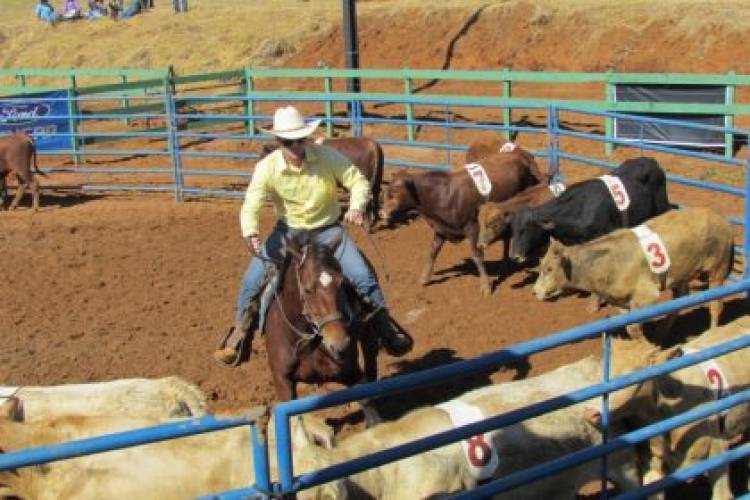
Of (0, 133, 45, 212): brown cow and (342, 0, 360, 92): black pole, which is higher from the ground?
(342, 0, 360, 92): black pole

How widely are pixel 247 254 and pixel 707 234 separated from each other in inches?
213

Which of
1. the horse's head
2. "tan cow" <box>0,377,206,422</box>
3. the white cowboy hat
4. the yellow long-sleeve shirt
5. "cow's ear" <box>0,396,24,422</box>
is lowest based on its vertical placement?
"tan cow" <box>0,377,206,422</box>

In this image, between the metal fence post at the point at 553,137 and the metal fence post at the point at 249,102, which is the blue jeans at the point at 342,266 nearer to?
the metal fence post at the point at 553,137

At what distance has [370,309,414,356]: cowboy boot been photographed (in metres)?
6.79

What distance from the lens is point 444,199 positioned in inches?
433

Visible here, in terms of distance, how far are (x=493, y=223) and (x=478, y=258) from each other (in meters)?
0.45

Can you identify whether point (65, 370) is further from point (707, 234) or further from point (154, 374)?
point (707, 234)

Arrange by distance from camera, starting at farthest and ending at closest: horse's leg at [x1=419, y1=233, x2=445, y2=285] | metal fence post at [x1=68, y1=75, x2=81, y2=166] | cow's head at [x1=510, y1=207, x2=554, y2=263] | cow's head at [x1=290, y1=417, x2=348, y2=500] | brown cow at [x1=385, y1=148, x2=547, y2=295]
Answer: metal fence post at [x1=68, y1=75, x2=81, y2=166] → brown cow at [x1=385, y1=148, x2=547, y2=295] → horse's leg at [x1=419, y1=233, x2=445, y2=285] → cow's head at [x1=510, y1=207, x2=554, y2=263] → cow's head at [x1=290, y1=417, x2=348, y2=500]

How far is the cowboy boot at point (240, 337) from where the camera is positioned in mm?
6926

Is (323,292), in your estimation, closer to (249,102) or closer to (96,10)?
(249,102)

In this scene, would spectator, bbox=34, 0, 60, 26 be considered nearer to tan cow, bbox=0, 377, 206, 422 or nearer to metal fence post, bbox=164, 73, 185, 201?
metal fence post, bbox=164, 73, 185, 201

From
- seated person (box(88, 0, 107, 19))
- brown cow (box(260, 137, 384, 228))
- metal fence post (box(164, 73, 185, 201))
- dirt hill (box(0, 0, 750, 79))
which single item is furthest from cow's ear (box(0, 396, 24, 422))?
seated person (box(88, 0, 107, 19))

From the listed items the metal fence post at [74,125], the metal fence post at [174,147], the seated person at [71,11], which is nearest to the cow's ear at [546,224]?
the metal fence post at [174,147]

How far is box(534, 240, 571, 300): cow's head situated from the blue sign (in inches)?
431
